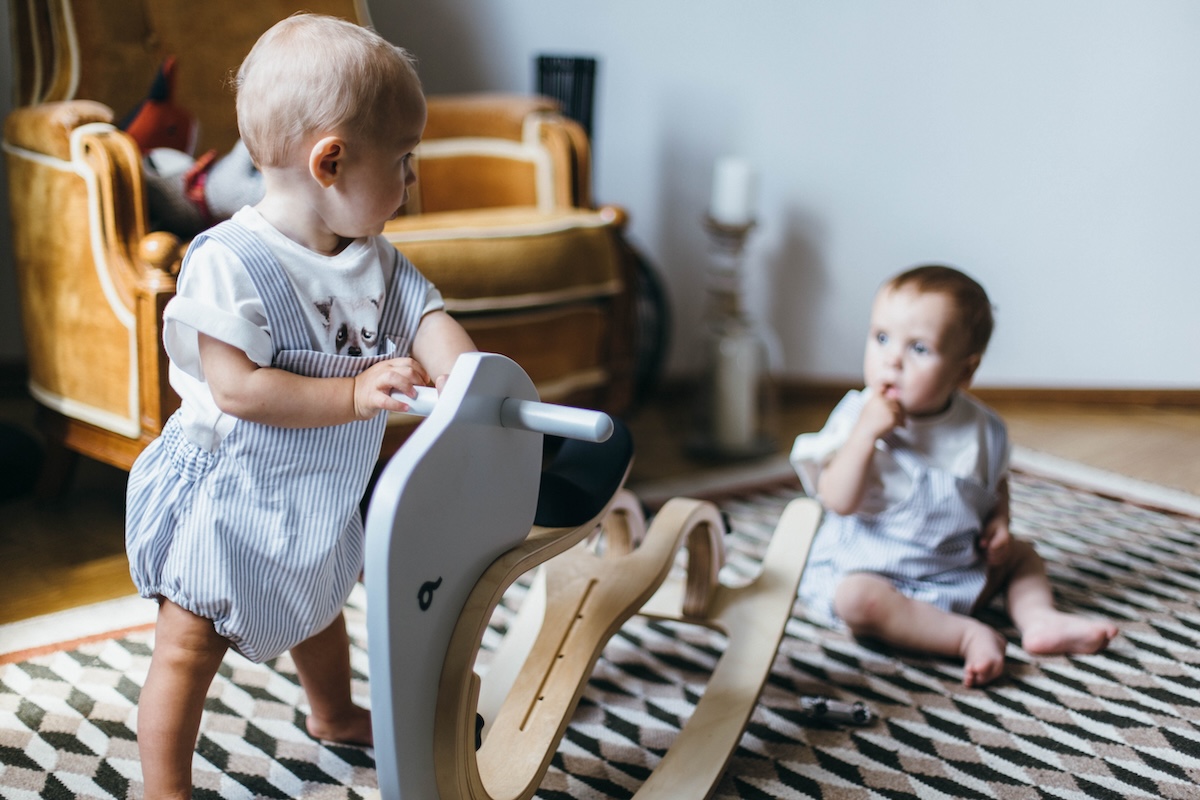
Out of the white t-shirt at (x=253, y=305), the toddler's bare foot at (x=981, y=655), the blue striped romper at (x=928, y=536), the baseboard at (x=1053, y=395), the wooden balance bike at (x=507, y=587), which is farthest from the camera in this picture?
the baseboard at (x=1053, y=395)

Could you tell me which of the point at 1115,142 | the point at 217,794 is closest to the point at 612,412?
the point at 217,794

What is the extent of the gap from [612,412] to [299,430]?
0.94 metres

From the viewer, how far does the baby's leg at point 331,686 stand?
0.94m

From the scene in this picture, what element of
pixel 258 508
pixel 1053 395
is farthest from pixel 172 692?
pixel 1053 395

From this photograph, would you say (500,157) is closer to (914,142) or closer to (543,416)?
(914,142)

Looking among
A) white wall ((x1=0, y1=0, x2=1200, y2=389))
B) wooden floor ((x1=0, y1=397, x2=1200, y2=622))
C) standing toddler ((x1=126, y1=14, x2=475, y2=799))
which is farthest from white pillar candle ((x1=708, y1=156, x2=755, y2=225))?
standing toddler ((x1=126, y1=14, x2=475, y2=799))

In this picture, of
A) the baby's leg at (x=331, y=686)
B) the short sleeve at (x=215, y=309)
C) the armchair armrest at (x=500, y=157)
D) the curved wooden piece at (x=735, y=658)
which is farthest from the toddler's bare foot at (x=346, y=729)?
the armchair armrest at (x=500, y=157)

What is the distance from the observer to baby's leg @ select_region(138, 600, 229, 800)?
79 cm

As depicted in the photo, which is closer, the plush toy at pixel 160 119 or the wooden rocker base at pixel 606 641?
the wooden rocker base at pixel 606 641

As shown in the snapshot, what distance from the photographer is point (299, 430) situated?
779 mm

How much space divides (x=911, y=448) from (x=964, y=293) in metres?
0.19

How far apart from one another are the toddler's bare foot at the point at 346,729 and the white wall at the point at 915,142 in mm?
1451

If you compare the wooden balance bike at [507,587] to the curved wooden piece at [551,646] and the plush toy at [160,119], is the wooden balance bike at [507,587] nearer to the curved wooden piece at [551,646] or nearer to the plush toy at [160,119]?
the curved wooden piece at [551,646]

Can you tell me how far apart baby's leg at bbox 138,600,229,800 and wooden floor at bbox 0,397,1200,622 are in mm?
513
